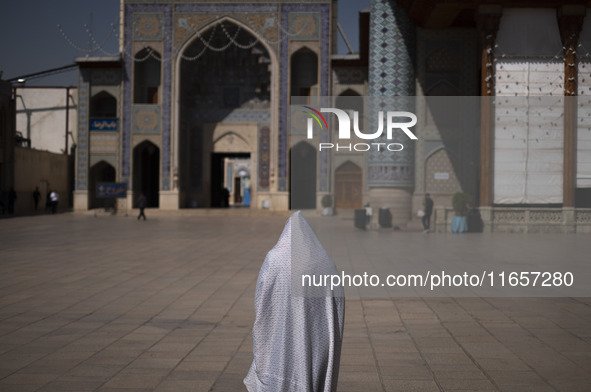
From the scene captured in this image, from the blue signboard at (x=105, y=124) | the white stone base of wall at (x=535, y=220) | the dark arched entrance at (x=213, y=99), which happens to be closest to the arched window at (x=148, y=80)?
the dark arched entrance at (x=213, y=99)

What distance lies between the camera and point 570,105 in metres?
13.9

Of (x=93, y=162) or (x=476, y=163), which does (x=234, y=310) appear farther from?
(x=93, y=162)

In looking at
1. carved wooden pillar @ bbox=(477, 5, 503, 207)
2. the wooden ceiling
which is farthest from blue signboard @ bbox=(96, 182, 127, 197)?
carved wooden pillar @ bbox=(477, 5, 503, 207)

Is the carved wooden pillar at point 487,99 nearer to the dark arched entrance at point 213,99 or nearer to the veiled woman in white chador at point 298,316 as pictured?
the veiled woman in white chador at point 298,316

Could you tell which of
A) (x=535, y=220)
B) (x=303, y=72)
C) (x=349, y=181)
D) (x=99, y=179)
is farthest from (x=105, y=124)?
(x=535, y=220)

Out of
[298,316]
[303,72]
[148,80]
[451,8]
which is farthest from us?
[148,80]

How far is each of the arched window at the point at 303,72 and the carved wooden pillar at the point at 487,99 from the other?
13.4 metres

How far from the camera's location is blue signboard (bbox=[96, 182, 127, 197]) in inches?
Answer: 968

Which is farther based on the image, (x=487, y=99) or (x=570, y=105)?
(x=487, y=99)

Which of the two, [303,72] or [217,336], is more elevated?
[303,72]

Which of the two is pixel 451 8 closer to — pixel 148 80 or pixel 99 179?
pixel 148 80

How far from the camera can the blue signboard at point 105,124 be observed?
27.3 metres

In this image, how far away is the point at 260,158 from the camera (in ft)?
91.4

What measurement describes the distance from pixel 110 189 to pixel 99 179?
502 cm
